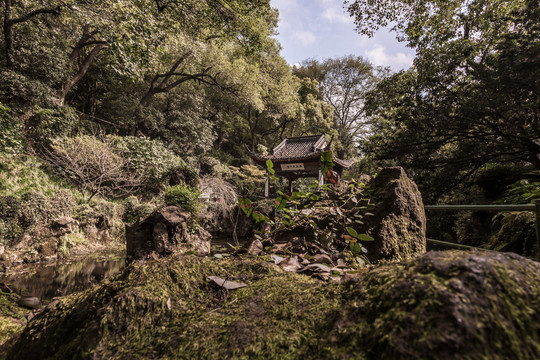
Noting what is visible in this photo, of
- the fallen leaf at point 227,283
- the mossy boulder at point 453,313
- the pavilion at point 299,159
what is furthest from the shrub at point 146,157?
the mossy boulder at point 453,313

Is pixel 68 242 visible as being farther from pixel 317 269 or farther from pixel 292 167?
pixel 292 167

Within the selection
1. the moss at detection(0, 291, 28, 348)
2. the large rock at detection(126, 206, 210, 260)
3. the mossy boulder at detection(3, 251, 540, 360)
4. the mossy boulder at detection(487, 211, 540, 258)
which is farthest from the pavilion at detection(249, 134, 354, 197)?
the mossy boulder at detection(3, 251, 540, 360)

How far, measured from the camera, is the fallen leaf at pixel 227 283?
0.85 m

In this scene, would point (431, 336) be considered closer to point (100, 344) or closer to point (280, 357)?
point (280, 357)

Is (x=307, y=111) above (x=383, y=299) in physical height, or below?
above

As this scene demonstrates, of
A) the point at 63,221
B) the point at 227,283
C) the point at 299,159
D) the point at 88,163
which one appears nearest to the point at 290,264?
the point at 227,283

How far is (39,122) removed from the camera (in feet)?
30.2

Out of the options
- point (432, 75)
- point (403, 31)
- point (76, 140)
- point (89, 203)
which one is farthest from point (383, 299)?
point (76, 140)

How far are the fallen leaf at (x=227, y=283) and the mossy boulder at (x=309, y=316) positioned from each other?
0.8 inches

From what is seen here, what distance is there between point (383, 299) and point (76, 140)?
12436 millimetres

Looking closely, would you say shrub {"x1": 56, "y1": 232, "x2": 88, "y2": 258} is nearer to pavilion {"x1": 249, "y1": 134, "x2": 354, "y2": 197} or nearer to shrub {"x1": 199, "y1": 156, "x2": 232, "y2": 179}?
pavilion {"x1": 249, "y1": 134, "x2": 354, "y2": 197}

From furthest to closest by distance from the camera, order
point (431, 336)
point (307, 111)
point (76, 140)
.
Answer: point (307, 111)
point (76, 140)
point (431, 336)

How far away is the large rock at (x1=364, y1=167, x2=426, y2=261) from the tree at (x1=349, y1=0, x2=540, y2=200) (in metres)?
5.15

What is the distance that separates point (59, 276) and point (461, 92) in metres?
10.5
